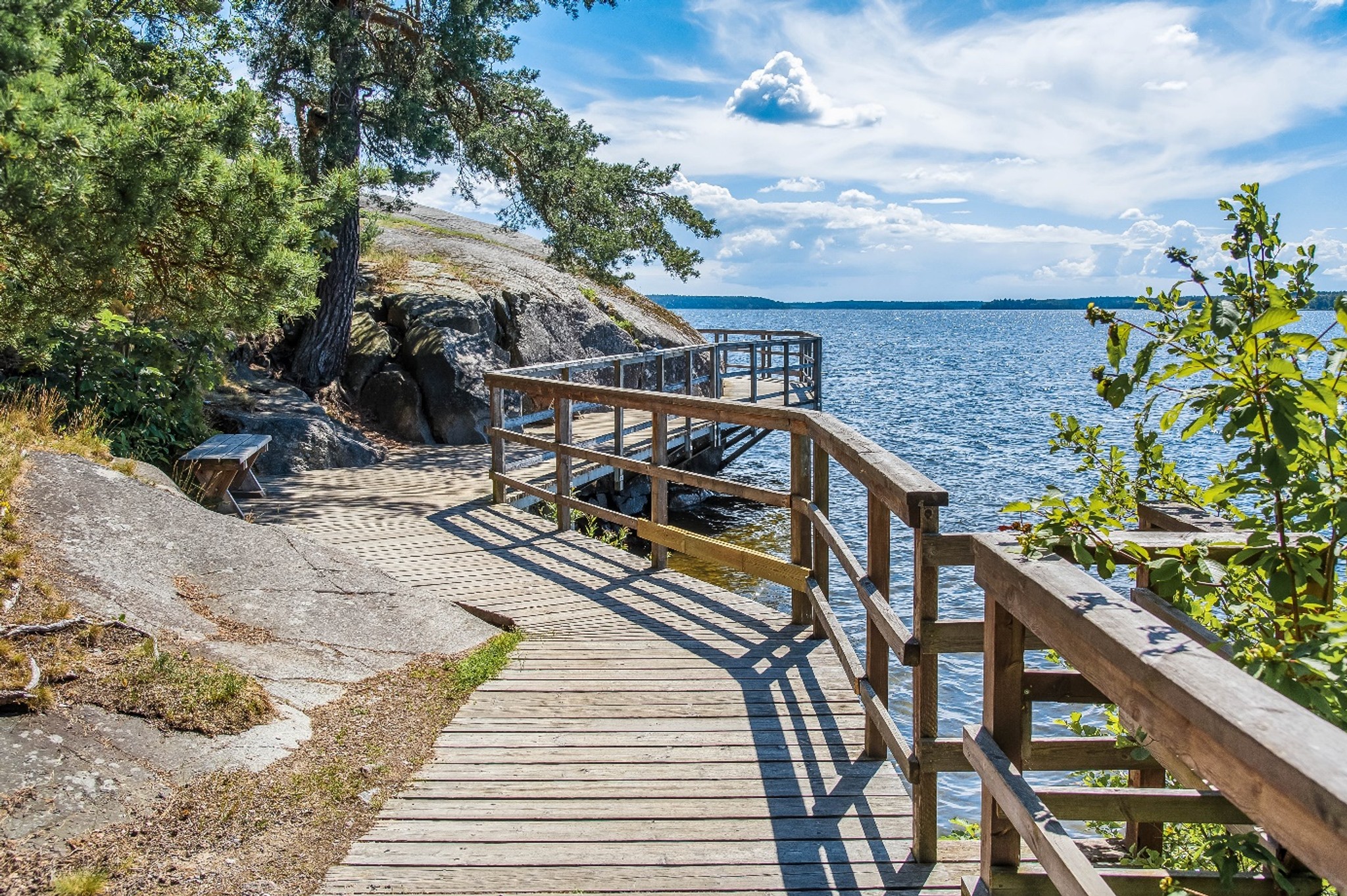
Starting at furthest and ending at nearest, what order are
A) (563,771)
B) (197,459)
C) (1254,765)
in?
(197,459), (563,771), (1254,765)

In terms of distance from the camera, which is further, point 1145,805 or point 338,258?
point 338,258

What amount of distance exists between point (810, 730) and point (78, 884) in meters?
2.70

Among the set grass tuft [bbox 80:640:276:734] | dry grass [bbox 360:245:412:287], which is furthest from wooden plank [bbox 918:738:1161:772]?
dry grass [bbox 360:245:412:287]

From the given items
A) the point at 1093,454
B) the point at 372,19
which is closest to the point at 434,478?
the point at 372,19

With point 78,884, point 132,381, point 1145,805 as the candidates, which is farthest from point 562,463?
point 1145,805

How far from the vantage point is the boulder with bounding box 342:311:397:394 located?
49.7 ft

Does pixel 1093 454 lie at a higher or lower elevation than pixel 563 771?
higher

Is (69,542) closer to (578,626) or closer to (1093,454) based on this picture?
(578,626)

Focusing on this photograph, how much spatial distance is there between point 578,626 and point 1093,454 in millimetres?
3504

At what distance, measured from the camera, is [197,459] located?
8.59m

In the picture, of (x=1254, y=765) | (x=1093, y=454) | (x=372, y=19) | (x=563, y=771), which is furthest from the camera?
(x=372, y=19)

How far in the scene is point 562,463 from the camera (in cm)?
812

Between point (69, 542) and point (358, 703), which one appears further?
point (69, 542)

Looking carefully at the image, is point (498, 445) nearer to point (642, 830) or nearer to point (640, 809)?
point (640, 809)
